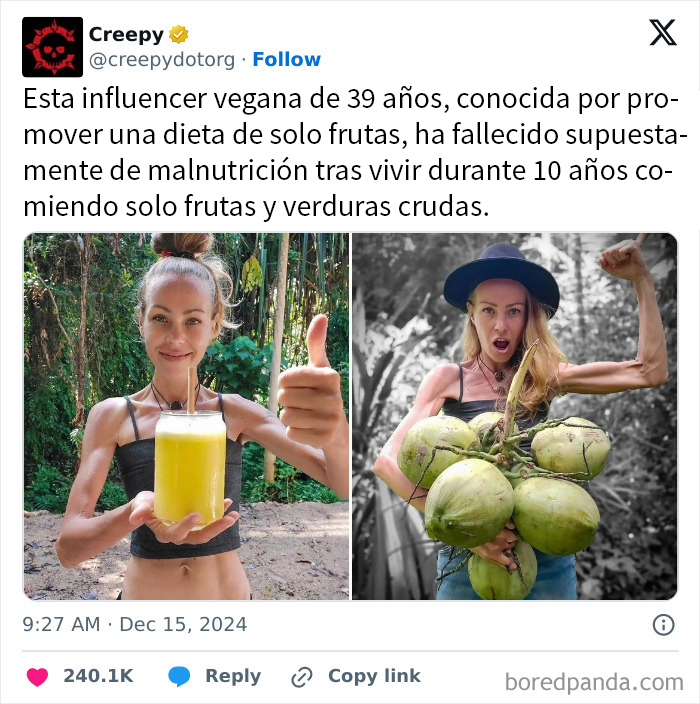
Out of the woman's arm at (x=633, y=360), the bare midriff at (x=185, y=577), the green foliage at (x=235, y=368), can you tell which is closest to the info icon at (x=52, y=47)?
the green foliage at (x=235, y=368)

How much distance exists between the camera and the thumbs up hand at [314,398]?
1993 millimetres

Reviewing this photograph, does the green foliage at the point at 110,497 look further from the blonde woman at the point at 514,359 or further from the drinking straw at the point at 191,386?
the blonde woman at the point at 514,359

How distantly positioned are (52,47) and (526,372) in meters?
1.62

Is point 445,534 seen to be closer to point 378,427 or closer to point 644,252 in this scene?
point 378,427

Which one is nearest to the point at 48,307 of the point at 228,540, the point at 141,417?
the point at 141,417

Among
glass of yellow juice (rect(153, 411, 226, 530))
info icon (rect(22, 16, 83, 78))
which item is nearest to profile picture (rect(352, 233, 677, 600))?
glass of yellow juice (rect(153, 411, 226, 530))

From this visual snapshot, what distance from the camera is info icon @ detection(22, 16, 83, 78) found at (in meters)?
2.11

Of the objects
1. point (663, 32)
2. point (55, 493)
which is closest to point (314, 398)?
point (55, 493)

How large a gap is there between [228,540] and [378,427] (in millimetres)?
529

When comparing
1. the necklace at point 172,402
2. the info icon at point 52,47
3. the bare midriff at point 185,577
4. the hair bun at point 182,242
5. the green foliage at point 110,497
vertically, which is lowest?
the bare midriff at point 185,577

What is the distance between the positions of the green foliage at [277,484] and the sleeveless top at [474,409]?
426 mm

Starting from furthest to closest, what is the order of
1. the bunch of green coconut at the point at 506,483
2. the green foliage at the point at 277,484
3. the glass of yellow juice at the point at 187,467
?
1. the green foliage at the point at 277,484
2. the glass of yellow juice at the point at 187,467
3. the bunch of green coconut at the point at 506,483

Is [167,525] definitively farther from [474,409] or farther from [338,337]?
[474,409]

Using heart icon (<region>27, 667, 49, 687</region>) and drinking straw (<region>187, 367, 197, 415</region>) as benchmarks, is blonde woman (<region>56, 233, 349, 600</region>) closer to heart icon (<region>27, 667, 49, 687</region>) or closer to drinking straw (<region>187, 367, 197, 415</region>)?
drinking straw (<region>187, 367, 197, 415</region>)
